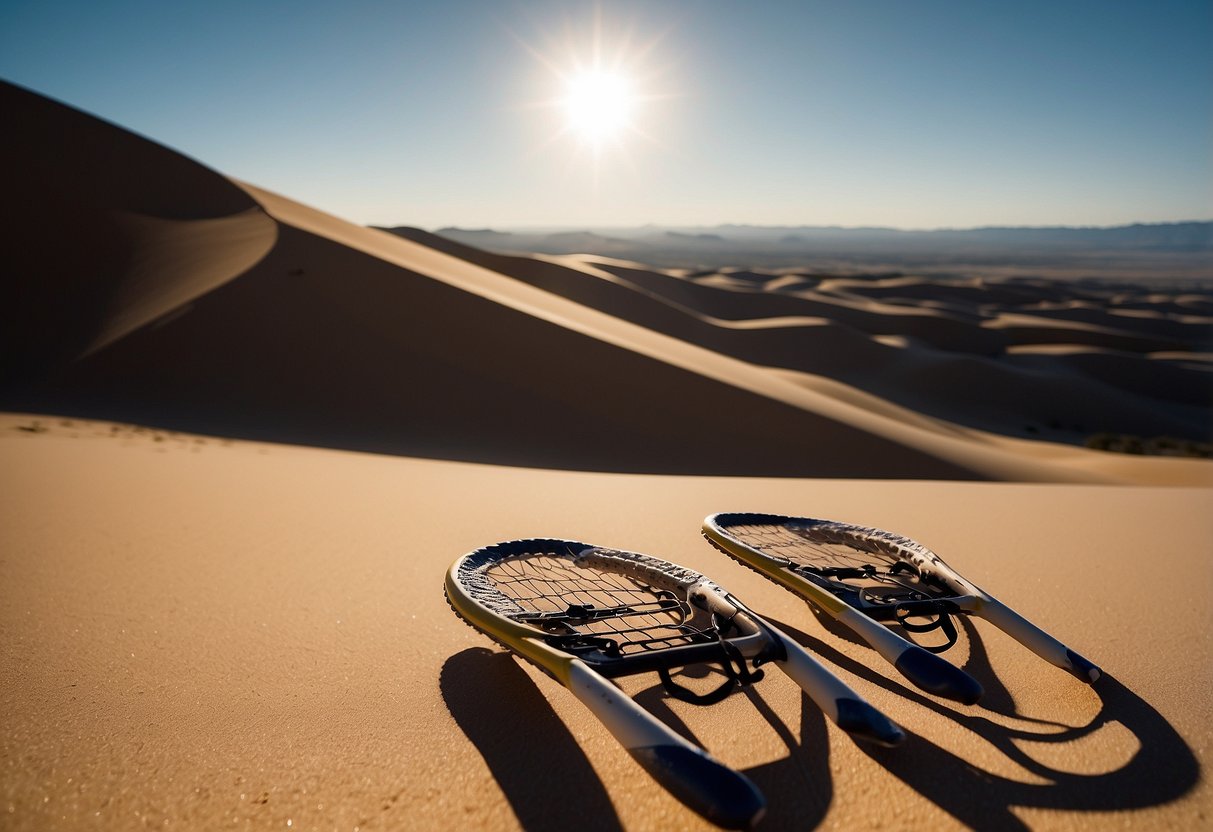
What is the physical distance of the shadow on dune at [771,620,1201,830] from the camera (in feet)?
5.57

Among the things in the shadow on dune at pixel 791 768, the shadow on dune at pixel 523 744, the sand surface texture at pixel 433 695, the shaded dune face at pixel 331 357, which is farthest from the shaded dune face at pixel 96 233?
the shadow on dune at pixel 791 768

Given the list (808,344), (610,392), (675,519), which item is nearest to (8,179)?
(610,392)

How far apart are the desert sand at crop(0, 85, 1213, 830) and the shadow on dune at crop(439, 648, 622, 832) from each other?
0.01m

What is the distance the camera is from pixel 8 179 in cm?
1318

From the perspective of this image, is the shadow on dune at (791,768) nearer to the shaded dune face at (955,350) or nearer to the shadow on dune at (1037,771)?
the shadow on dune at (1037,771)

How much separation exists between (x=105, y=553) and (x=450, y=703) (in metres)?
2.19

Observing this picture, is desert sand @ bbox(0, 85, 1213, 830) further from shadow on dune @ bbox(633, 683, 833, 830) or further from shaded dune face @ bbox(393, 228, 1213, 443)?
shaded dune face @ bbox(393, 228, 1213, 443)

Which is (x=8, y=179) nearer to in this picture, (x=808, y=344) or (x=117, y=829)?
(x=117, y=829)

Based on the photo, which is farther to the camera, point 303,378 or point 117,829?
point 303,378

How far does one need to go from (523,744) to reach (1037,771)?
140cm

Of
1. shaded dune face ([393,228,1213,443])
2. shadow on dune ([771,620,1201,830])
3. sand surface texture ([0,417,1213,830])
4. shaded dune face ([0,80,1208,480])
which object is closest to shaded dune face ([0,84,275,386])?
shaded dune face ([0,80,1208,480])

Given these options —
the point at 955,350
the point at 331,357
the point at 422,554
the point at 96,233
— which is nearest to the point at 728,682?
the point at 422,554

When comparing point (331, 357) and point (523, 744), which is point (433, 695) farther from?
point (331, 357)

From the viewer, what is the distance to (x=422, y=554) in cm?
351
